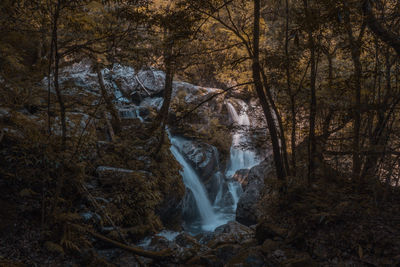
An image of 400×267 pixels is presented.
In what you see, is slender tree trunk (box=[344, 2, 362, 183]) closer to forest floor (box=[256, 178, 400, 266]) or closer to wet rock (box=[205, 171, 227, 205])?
forest floor (box=[256, 178, 400, 266])

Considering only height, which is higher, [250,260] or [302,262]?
[302,262]

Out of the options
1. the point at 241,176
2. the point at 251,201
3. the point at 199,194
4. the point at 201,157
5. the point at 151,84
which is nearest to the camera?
the point at 251,201

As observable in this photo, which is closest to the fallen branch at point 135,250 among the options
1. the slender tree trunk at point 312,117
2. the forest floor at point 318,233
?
the forest floor at point 318,233

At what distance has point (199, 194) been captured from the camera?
10.8 m

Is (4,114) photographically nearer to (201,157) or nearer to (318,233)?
(318,233)

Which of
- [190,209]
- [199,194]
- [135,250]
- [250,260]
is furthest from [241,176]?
[135,250]

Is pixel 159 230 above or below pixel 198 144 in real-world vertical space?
below

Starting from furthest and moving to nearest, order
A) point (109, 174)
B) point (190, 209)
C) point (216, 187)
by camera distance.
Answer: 1. point (216, 187)
2. point (190, 209)
3. point (109, 174)

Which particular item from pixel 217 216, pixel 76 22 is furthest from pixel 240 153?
pixel 76 22

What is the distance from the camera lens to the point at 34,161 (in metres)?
4.49

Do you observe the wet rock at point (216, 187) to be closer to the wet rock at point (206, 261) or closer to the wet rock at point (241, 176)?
the wet rock at point (241, 176)

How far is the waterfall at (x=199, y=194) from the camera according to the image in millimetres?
10075

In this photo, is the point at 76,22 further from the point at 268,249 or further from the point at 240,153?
the point at 240,153

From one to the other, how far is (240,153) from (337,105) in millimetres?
9998
